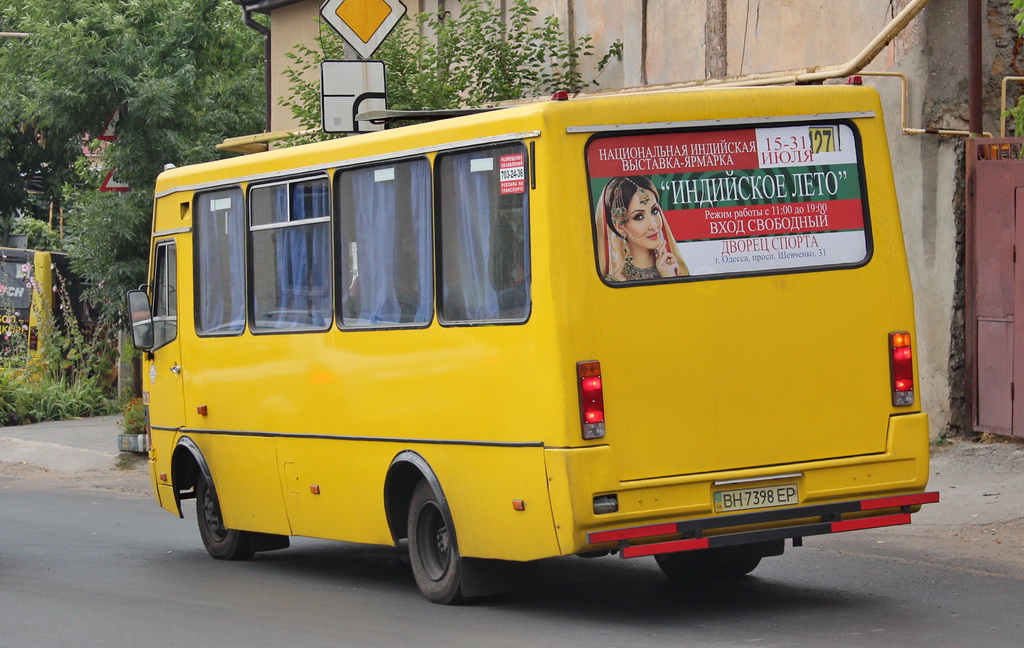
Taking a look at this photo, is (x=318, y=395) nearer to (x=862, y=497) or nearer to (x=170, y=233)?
(x=170, y=233)

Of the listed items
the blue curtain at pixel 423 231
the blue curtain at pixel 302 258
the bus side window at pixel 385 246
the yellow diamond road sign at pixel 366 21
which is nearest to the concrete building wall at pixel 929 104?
the yellow diamond road sign at pixel 366 21

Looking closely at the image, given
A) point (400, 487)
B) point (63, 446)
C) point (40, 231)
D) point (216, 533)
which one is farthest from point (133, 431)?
point (40, 231)

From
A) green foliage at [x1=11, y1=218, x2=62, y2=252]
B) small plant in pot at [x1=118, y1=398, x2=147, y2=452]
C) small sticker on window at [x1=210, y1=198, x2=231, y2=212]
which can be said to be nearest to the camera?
small sticker on window at [x1=210, y1=198, x2=231, y2=212]

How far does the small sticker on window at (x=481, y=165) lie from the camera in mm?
8711

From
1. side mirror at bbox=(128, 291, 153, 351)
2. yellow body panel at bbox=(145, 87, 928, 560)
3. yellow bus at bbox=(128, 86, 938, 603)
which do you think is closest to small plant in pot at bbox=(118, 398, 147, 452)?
side mirror at bbox=(128, 291, 153, 351)

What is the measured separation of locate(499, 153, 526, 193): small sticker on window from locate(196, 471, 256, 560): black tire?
430cm

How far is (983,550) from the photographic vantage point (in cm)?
1082

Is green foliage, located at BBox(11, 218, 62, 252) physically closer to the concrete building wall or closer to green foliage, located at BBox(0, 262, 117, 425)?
green foliage, located at BBox(0, 262, 117, 425)

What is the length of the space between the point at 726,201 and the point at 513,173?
111 cm

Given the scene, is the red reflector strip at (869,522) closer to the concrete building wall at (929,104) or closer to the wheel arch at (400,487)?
the wheel arch at (400,487)

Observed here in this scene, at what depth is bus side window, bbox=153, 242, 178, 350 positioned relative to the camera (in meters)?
12.3

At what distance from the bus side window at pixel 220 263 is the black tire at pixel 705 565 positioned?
11.0 feet

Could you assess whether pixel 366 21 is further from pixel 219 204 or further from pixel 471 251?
pixel 471 251

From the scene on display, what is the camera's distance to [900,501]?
8844 millimetres
